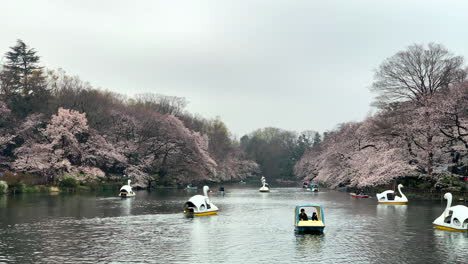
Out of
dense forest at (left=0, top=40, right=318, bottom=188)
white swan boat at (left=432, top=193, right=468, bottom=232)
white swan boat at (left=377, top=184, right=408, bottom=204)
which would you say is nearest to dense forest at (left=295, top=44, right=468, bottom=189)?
white swan boat at (left=377, top=184, right=408, bottom=204)

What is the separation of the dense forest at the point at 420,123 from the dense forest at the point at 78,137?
125 feet

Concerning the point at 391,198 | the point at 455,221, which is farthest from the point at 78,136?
the point at 455,221

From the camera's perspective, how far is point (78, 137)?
3312 inches

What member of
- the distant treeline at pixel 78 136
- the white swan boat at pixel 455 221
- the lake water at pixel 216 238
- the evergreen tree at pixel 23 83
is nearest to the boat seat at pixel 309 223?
the lake water at pixel 216 238

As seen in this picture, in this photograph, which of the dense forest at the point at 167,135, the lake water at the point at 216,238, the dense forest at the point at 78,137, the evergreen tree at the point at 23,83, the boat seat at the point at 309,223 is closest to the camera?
the lake water at the point at 216,238

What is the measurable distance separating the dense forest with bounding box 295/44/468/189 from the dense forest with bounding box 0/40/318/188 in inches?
1498

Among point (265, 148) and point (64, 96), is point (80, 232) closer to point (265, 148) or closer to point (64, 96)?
point (64, 96)

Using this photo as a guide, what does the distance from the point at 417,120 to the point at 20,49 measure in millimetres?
71020

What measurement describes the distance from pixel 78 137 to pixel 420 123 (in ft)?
179

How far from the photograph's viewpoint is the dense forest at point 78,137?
77688 millimetres

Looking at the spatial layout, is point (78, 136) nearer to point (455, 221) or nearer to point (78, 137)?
point (78, 137)

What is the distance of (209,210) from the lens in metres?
44.3

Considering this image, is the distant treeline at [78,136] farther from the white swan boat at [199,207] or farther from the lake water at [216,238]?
the white swan boat at [199,207]

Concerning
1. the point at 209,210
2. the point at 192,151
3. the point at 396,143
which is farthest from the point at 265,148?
the point at 209,210
